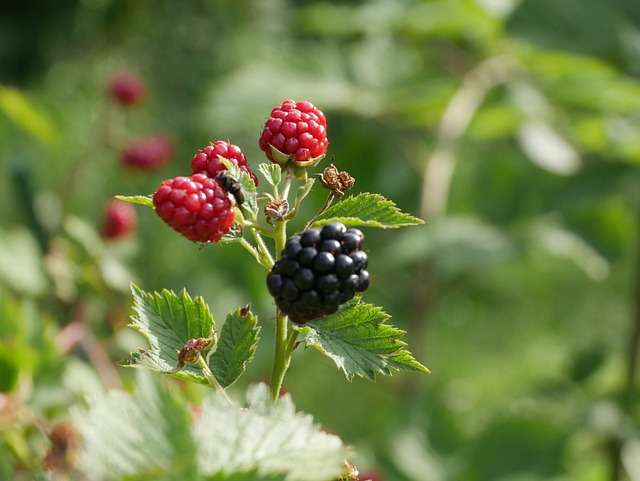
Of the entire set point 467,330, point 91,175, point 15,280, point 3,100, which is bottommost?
point 467,330

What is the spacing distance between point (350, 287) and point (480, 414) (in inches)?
72.8

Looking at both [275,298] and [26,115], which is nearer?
[275,298]

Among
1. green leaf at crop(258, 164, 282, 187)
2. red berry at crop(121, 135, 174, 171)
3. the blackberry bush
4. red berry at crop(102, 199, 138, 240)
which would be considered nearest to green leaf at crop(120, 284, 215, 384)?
the blackberry bush

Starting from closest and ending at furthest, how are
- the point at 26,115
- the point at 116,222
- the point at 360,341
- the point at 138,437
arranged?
the point at 138,437
the point at 360,341
the point at 116,222
the point at 26,115

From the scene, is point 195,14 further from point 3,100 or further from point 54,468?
point 54,468

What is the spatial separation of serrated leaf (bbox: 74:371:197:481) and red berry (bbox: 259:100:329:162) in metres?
0.22

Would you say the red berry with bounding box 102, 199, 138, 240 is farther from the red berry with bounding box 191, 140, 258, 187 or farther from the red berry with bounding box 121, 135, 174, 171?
the red berry with bounding box 191, 140, 258, 187

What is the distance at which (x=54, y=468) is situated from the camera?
68 centimetres

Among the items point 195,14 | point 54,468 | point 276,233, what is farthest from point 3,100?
point 195,14

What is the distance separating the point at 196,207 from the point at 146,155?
96cm

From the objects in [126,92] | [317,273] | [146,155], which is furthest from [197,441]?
[126,92]

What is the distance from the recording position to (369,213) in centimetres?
57

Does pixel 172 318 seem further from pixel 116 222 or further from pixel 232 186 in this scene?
pixel 116 222

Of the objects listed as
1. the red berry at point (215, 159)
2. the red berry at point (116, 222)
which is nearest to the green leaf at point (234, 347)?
the red berry at point (215, 159)
